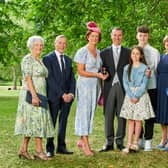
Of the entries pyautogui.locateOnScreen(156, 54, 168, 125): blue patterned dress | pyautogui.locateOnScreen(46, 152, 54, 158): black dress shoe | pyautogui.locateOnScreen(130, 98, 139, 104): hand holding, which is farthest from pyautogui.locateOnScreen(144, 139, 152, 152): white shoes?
pyautogui.locateOnScreen(46, 152, 54, 158): black dress shoe

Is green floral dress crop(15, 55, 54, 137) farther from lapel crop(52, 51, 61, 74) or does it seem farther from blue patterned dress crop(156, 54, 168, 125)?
blue patterned dress crop(156, 54, 168, 125)

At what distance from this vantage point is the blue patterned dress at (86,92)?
717 cm

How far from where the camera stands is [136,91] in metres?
7.20

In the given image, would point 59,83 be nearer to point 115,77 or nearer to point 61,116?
point 61,116

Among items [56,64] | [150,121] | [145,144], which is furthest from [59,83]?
[145,144]

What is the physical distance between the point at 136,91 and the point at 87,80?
2.64ft

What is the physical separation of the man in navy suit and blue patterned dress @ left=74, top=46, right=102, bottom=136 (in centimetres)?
17

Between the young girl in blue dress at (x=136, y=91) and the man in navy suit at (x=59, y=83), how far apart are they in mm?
883

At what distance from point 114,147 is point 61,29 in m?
8.14

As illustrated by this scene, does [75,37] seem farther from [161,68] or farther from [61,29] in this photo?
[161,68]

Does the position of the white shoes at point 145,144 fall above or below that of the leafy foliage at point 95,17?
below

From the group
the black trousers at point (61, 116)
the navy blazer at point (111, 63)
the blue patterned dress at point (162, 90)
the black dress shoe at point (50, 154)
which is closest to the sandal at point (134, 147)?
the blue patterned dress at point (162, 90)

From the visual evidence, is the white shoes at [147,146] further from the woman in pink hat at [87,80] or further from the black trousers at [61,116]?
the black trousers at [61,116]

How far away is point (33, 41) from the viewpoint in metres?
6.84
